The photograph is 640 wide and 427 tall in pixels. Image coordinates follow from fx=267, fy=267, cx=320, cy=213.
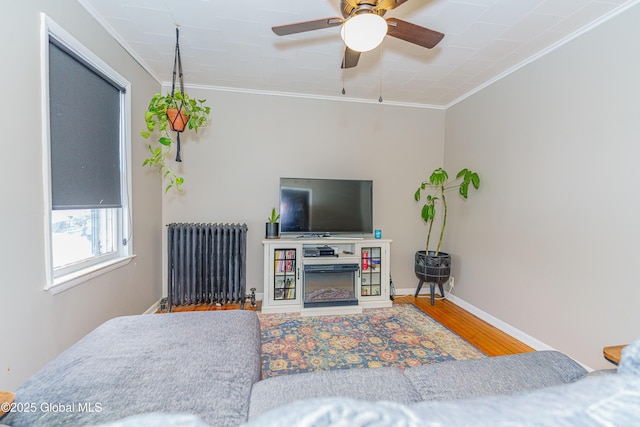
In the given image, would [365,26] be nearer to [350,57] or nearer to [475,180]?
[350,57]

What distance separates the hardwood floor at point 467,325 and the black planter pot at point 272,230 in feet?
2.86

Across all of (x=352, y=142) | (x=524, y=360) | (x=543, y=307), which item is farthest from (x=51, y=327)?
(x=543, y=307)

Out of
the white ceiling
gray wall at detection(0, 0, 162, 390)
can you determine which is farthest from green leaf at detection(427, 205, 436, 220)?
gray wall at detection(0, 0, 162, 390)

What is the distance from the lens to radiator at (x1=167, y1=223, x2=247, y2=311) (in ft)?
9.80

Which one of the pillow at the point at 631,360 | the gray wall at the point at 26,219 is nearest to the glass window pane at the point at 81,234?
the gray wall at the point at 26,219

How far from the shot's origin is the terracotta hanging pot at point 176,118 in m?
2.08

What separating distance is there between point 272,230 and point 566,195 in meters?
2.82

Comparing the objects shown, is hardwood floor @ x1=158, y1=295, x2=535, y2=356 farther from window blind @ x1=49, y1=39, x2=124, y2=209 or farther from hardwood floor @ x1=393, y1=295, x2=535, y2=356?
window blind @ x1=49, y1=39, x2=124, y2=209

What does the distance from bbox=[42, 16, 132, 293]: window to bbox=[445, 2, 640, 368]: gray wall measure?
11.9ft

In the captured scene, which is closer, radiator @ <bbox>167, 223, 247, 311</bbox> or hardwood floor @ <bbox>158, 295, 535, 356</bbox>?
hardwood floor @ <bbox>158, 295, 535, 356</bbox>

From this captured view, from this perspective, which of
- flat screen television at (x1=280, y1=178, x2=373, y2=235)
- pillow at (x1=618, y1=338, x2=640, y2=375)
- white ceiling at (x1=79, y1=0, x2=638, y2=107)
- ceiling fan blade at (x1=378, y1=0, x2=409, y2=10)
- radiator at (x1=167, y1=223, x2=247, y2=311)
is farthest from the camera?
flat screen television at (x1=280, y1=178, x2=373, y2=235)

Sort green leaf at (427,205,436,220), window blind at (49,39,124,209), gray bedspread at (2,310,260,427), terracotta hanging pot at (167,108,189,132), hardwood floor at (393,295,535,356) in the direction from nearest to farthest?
gray bedspread at (2,310,260,427)
window blind at (49,39,124,209)
terracotta hanging pot at (167,108,189,132)
hardwood floor at (393,295,535,356)
green leaf at (427,205,436,220)

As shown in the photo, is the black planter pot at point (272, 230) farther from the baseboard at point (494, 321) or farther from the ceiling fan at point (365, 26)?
the ceiling fan at point (365, 26)

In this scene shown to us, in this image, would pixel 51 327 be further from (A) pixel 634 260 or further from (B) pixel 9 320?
(A) pixel 634 260
